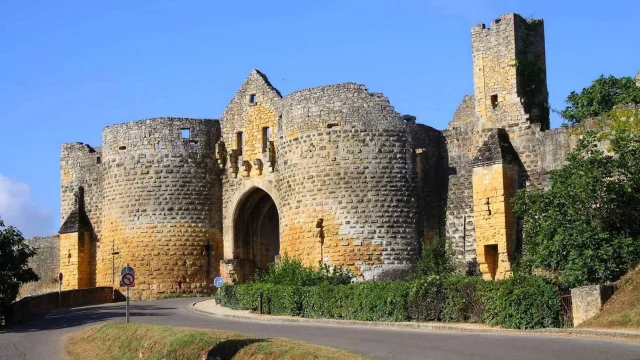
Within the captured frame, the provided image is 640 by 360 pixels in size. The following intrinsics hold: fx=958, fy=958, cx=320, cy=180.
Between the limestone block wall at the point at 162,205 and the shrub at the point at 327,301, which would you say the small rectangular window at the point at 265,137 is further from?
the shrub at the point at 327,301

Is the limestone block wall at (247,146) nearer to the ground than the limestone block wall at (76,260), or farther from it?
farther from it

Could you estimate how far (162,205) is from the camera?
37.8 metres

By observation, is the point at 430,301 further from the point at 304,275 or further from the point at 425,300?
the point at 304,275

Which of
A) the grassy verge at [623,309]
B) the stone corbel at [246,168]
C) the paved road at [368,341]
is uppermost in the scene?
the stone corbel at [246,168]

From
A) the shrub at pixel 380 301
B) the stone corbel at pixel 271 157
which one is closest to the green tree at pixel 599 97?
the stone corbel at pixel 271 157

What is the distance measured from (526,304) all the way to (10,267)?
17.6 m

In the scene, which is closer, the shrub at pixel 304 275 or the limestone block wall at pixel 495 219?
the shrub at pixel 304 275

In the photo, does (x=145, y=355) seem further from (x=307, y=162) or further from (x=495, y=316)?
(x=307, y=162)

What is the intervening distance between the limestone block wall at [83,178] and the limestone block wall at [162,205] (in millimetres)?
2126

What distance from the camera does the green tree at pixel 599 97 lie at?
1329 inches

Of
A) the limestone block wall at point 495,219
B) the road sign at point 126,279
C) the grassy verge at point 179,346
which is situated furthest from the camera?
the limestone block wall at point 495,219

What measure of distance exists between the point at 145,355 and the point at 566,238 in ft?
34.3

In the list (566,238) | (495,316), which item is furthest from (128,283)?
(566,238)

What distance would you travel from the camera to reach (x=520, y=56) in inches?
1196
